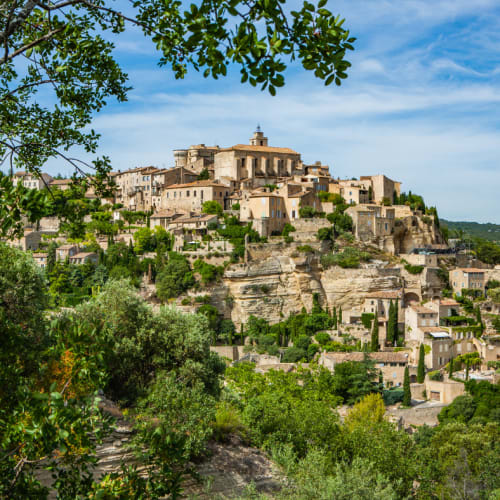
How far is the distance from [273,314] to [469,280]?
1558 cm

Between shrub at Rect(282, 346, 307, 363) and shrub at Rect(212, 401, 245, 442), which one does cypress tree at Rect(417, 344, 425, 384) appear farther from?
shrub at Rect(212, 401, 245, 442)

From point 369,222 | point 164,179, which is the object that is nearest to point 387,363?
point 369,222

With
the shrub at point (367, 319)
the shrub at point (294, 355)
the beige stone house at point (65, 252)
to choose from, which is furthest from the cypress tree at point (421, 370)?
the beige stone house at point (65, 252)

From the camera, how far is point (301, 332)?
39062 millimetres

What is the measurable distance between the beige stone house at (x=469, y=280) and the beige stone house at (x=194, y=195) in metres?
22.2

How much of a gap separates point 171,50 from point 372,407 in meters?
23.8

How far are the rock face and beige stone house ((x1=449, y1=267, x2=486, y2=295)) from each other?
4701mm

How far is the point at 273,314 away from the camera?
43188 millimetres

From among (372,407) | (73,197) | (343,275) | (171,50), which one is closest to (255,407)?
(73,197)

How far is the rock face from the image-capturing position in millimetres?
42375

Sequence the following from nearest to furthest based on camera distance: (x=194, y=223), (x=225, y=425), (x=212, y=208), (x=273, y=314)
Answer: (x=225, y=425), (x=273, y=314), (x=194, y=223), (x=212, y=208)

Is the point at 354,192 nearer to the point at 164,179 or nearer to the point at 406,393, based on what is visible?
the point at 164,179

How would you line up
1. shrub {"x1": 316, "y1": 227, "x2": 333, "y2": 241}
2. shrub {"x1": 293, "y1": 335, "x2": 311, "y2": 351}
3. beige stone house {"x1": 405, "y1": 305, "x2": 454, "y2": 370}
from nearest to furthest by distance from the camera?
beige stone house {"x1": 405, "y1": 305, "x2": 454, "y2": 370} < shrub {"x1": 293, "y1": 335, "x2": 311, "y2": 351} < shrub {"x1": 316, "y1": 227, "x2": 333, "y2": 241}

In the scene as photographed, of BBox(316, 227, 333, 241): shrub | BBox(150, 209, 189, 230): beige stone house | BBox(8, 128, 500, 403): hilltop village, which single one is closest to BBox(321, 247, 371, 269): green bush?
BBox(8, 128, 500, 403): hilltop village
